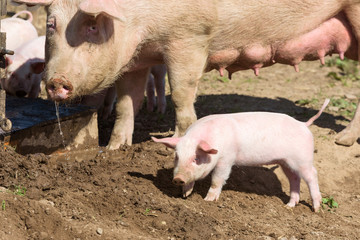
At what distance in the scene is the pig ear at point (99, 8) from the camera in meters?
4.55

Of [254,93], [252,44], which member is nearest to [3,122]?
[252,44]

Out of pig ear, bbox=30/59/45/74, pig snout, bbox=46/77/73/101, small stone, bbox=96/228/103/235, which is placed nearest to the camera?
small stone, bbox=96/228/103/235

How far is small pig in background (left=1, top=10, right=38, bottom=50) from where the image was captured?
785 centimetres

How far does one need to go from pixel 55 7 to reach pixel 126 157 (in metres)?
1.42

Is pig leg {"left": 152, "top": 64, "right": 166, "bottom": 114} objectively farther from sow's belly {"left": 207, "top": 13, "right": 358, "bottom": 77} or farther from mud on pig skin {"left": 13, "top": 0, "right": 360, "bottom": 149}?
sow's belly {"left": 207, "top": 13, "right": 358, "bottom": 77}

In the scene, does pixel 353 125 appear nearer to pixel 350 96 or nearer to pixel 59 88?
pixel 350 96

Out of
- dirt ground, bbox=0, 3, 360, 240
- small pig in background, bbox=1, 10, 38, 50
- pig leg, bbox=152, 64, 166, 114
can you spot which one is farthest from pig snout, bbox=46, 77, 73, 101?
small pig in background, bbox=1, 10, 38, 50

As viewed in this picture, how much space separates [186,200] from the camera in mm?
4422

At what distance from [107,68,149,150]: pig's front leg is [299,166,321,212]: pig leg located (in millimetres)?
1871

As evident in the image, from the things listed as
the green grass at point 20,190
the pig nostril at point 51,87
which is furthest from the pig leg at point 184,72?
the green grass at point 20,190

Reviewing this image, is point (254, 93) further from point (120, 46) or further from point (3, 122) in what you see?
point (3, 122)

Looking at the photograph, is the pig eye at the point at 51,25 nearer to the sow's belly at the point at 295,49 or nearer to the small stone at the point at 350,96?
the sow's belly at the point at 295,49

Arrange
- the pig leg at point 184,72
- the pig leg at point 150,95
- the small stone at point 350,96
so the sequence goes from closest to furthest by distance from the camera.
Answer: the pig leg at point 184,72 → the pig leg at point 150,95 → the small stone at point 350,96

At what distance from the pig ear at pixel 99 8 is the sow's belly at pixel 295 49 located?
4.29ft
